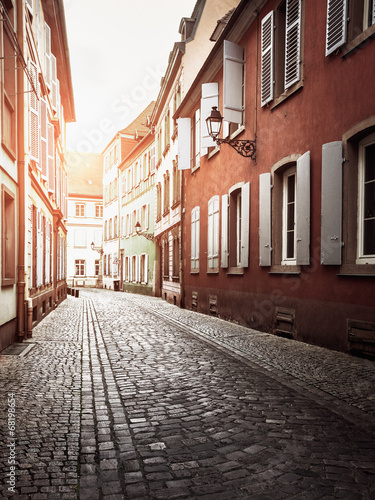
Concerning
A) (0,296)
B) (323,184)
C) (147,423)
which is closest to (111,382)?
(147,423)

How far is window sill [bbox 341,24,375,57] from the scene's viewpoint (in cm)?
687

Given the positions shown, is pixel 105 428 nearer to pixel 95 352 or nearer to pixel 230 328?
A: pixel 95 352

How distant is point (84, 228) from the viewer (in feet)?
164

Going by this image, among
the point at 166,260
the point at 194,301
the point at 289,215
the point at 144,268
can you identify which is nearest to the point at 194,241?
the point at 194,301

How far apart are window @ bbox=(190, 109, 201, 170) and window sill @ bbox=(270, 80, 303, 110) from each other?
624cm

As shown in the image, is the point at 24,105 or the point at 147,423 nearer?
the point at 147,423

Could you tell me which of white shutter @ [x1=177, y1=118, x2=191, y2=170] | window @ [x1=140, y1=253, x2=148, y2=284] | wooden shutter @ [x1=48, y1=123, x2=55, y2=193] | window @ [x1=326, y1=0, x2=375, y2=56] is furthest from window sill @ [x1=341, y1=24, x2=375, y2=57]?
window @ [x1=140, y1=253, x2=148, y2=284]

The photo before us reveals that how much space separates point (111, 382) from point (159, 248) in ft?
71.8

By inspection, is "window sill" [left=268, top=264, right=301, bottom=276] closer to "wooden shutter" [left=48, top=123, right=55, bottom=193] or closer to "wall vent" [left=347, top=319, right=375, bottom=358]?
"wall vent" [left=347, top=319, right=375, bottom=358]

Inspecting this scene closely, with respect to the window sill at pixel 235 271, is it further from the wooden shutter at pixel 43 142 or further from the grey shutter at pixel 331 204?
the wooden shutter at pixel 43 142

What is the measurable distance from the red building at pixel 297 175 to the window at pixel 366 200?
0.05ft

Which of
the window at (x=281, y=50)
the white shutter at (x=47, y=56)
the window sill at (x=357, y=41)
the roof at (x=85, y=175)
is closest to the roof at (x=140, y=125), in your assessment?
the roof at (x=85, y=175)

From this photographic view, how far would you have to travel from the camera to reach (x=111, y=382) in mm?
5734

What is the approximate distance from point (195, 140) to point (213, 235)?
4.15 m
